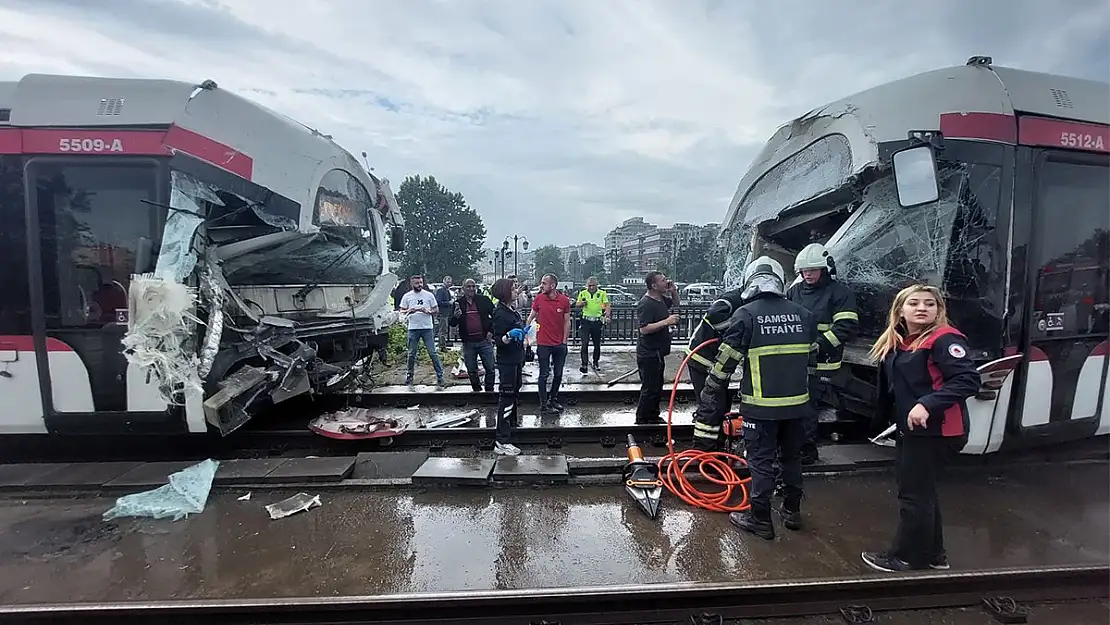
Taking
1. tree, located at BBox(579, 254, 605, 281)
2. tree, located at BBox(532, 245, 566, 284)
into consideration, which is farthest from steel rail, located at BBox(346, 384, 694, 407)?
tree, located at BBox(532, 245, 566, 284)

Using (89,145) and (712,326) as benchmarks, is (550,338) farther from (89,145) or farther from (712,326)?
(89,145)

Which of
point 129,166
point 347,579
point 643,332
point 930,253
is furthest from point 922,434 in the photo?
point 129,166

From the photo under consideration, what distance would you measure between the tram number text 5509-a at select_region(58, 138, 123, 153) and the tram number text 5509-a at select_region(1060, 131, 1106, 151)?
691 cm

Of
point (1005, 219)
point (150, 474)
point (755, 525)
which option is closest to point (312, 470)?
point (150, 474)

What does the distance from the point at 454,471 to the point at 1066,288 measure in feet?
16.0

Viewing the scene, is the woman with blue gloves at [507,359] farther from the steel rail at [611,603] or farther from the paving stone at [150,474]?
the paving stone at [150,474]

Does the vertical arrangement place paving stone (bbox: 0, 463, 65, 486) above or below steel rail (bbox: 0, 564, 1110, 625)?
above

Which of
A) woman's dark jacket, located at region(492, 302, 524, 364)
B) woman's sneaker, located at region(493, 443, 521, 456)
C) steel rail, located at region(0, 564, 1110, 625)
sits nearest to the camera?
steel rail, located at region(0, 564, 1110, 625)

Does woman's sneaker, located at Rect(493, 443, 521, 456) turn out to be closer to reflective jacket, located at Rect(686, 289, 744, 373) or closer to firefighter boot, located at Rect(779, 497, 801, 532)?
reflective jacket, located at Rect(686, 289, 744, 373)

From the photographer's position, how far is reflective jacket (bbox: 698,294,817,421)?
3230mm

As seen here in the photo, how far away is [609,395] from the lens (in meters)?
6.39

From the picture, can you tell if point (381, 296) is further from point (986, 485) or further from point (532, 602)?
point (986, 485)

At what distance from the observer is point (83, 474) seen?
13.1 ft

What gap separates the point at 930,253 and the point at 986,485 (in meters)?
1.92
